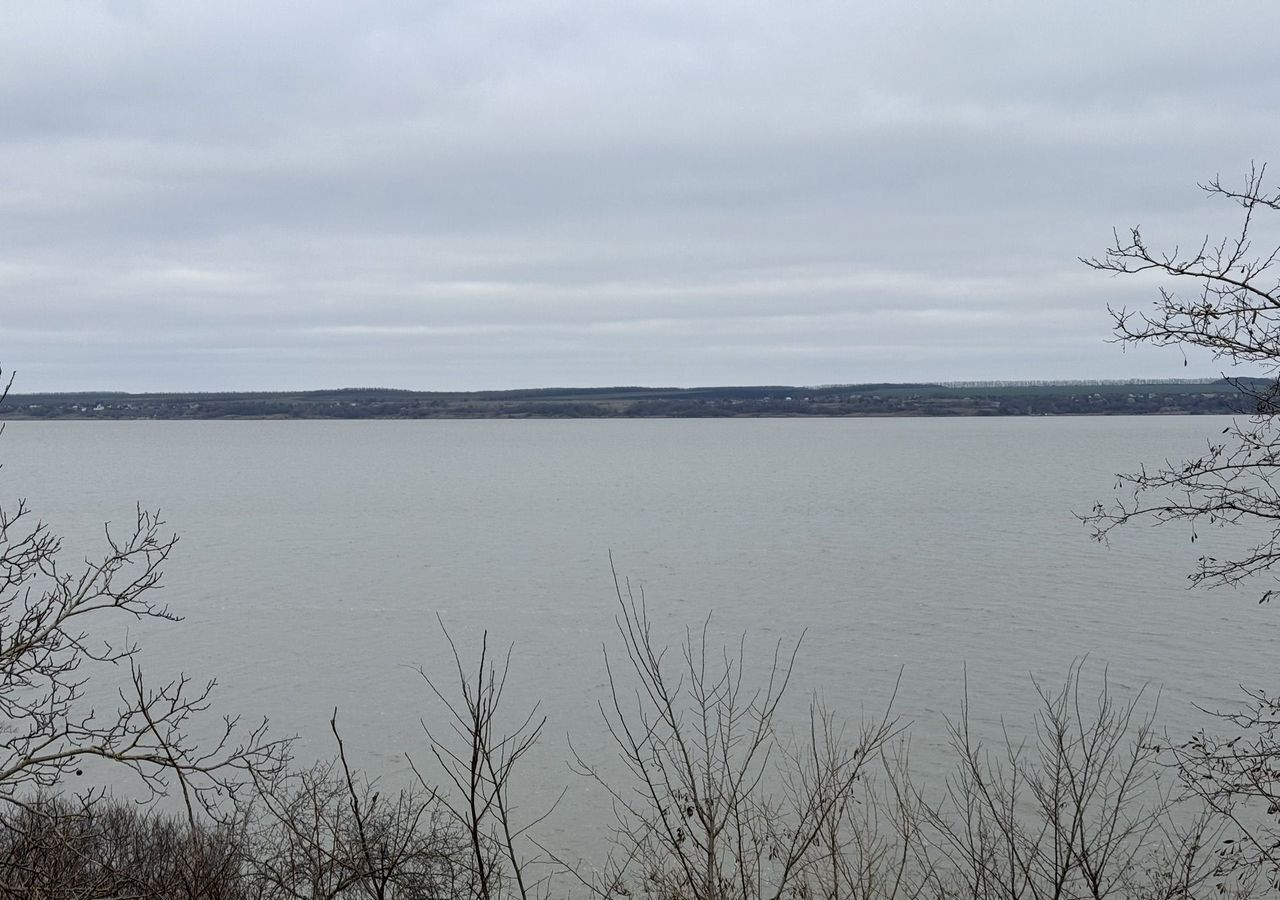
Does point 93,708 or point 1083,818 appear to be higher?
point 1083,818

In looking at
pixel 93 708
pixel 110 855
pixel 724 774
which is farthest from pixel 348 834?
pixel 93 708

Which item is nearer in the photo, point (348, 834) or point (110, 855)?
point (348, 834)

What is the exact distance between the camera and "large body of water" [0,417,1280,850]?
22062 millimetres

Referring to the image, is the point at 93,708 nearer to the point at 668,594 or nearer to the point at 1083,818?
the point at 668,594

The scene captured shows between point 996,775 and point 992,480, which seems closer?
point 996,775

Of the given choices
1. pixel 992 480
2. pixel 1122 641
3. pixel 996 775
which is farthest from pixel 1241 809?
pixel 992 480

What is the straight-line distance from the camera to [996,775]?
1709 cm

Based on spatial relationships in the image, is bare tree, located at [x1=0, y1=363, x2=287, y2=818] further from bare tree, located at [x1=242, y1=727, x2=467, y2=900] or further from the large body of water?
the large body of water

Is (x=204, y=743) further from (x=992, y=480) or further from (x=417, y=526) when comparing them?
(x=992, y=480)

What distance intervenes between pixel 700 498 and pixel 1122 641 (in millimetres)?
39827

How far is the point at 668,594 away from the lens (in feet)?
106

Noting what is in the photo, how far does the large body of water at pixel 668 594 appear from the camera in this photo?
72.4 ft

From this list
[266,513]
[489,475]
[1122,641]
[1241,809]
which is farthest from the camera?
[489,475]

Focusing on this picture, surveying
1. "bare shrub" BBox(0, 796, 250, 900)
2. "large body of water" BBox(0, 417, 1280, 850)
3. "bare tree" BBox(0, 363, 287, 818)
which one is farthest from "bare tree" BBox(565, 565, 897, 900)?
"bare tree" BBox(0, 363, 287, 818)
